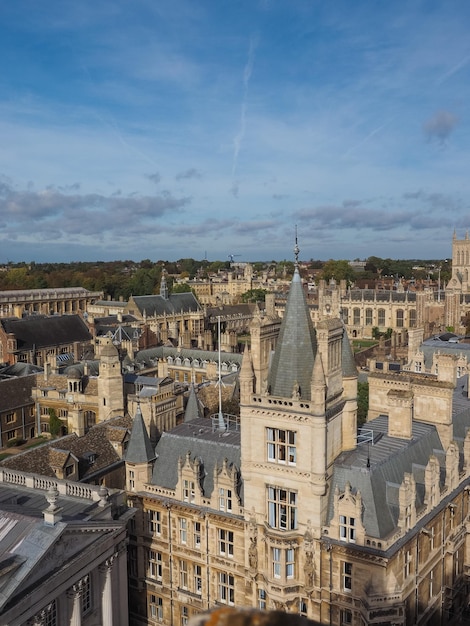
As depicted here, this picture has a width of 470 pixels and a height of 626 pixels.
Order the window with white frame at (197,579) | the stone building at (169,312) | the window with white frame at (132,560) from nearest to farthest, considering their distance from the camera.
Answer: the window with white frame at (197,579) < the window with white frame at (132,560) < the stone building at (169,312)

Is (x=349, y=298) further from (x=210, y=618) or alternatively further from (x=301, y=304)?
(x=210, y=618)

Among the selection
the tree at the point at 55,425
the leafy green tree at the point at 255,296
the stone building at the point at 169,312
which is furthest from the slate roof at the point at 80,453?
the leafy green tree at the point at 255,296

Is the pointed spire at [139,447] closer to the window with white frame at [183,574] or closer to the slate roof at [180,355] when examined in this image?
the window with white frame at [183,574]

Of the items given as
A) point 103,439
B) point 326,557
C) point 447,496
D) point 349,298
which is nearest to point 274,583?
point 326,557

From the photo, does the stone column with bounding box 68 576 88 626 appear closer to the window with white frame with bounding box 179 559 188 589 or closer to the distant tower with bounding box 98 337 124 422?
the window with white frame with bounding box 179 559 188 589

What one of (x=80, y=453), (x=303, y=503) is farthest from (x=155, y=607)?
(x=303, y=503)

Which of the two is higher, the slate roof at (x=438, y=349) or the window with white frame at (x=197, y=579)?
the slate roof at (x=438, y=349)
